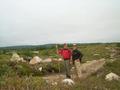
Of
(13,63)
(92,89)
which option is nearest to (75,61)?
(13,63)

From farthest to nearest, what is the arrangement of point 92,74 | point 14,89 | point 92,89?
point 92,74
point 92,89
point 14,89

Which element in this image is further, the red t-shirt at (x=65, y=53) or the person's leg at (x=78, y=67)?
the person's leg at (x=78, y=67)

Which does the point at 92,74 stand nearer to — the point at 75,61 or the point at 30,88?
the point at 75,61

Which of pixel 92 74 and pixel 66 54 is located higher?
pixel 66 54

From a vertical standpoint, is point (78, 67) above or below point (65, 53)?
below

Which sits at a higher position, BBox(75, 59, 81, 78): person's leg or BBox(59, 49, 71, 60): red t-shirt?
BBox(59, 49, 71, 60): red t-shirt

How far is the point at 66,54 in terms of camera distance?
74.6ft

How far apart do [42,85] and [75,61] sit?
1314 cm

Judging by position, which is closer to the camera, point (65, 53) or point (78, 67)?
point (65, 53)

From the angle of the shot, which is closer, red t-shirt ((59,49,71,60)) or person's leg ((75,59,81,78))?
red t-shirt ((59,49,71,60))

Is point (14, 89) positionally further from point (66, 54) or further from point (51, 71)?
point (51, 71)

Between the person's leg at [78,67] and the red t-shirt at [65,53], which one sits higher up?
the red t-shirt at [65,53]

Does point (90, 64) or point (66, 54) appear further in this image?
point (90, 64)

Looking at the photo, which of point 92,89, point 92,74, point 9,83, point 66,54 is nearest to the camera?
point 9,83
